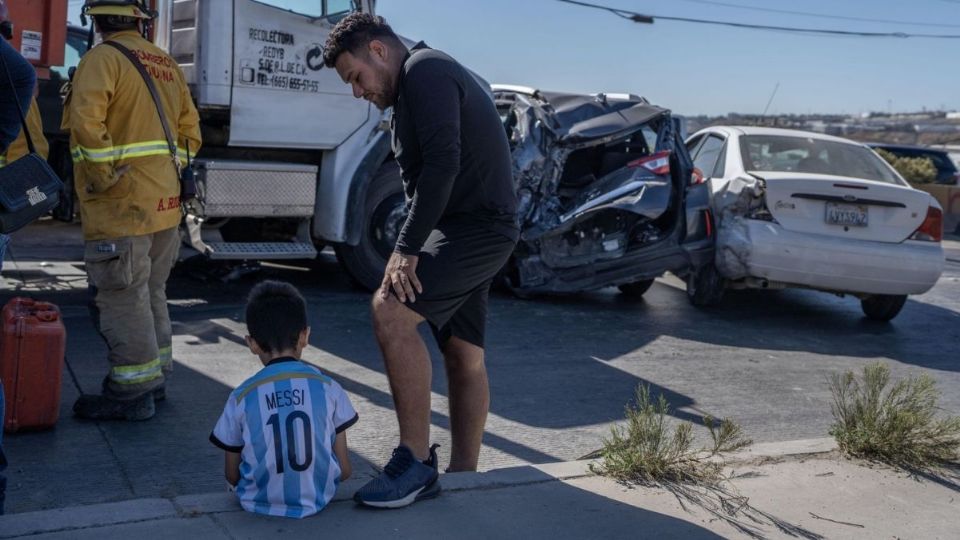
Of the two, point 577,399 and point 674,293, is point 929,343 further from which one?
point 577,399

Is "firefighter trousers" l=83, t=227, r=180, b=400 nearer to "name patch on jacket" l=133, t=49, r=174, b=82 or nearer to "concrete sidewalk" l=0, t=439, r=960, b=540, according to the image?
"name patch on jacket" l=133, t=49, r=174, b=82

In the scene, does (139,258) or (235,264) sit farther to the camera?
(235,264)

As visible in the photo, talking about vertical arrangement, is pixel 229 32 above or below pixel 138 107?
above

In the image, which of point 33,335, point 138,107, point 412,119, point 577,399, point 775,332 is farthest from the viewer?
point 775,332

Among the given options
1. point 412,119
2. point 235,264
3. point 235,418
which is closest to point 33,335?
point 235,418

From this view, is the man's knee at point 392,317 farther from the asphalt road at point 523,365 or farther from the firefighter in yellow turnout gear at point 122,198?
the firefighter in yellow turnout gear at point 122,198

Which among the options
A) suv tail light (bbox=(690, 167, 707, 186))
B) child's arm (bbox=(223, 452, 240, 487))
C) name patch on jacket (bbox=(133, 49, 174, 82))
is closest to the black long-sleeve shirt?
child's arm (bbox=(223, 452, 240, 487))

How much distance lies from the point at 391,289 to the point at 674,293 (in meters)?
6.61

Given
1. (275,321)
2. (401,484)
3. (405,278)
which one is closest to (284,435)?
(275,321)

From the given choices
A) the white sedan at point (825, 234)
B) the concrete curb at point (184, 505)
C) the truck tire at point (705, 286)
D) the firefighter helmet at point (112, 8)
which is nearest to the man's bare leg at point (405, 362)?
the concrete curb at point (184, 505)

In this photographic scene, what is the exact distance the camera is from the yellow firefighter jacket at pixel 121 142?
500 centimetres

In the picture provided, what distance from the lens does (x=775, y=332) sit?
873cm

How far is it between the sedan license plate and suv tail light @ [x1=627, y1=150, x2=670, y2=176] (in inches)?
50.6

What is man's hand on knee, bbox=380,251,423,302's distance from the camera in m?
3.95
